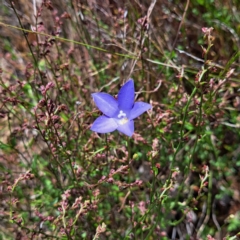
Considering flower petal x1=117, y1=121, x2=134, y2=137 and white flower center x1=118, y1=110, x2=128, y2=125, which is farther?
white flower center x1=118, y1=110, x2=128, y2=125

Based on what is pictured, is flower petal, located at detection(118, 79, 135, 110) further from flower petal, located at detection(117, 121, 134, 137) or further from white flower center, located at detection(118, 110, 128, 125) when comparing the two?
flower petal, located at detection(117, 121, 134, 137)

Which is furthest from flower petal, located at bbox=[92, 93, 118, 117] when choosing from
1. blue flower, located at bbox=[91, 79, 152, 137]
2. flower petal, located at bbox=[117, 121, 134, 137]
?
flower petal, located at bbox=[117, 121, 134, 137]

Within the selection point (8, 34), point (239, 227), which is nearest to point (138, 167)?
point (239, 227)

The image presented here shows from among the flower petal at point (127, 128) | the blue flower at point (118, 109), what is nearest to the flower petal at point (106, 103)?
the blue flower at point (118, 109)

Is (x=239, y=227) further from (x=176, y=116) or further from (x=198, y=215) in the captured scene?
(x=176, y=116)

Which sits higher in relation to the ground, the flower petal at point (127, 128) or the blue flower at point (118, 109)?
the blue flower at point (118, 109)

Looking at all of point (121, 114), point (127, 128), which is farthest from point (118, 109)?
point (127, 128)

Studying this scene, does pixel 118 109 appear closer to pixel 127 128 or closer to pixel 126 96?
pixel 126 96

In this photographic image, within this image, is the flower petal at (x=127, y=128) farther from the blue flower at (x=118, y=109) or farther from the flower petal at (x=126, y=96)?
the flower petal at (x=126, y=96)

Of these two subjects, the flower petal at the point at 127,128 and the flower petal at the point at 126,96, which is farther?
the flower petal at the point at 126,96
